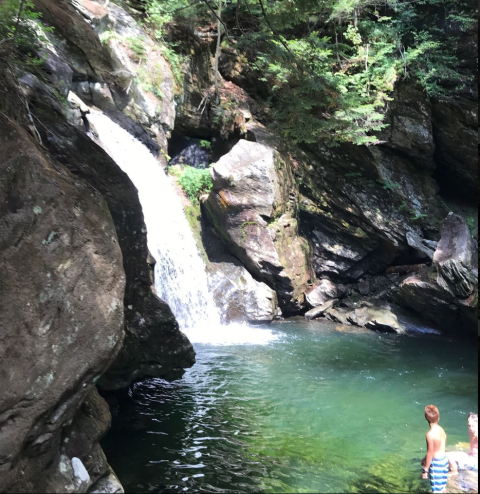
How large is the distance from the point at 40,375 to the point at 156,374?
3.13 m

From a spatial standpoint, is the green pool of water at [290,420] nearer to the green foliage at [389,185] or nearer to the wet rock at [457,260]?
the wet rock at [457,260]

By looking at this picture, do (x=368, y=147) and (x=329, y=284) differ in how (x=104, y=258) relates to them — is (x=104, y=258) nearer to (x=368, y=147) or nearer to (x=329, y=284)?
(x=329, y=284)

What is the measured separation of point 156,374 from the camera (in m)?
6.10

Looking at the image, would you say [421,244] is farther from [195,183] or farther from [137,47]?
[137,47]

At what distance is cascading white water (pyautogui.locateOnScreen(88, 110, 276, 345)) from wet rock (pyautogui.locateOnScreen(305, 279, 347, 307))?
3221 mm

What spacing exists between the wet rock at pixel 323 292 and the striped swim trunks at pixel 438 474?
10.3m

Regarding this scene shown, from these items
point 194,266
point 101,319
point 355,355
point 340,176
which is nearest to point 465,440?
point 355,355

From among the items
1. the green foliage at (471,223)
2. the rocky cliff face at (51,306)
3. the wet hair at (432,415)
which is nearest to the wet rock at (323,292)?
the green foliage at (471,223)

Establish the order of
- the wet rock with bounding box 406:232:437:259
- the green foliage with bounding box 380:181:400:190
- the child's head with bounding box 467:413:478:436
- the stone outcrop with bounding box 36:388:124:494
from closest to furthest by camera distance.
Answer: the stone outcrop with bounding box 36:388:124:494, the child's head with bounding box 467:413:478:436, the wet rock with bounding box 406:232:437:259, the green foliage with bounding box 380:181:400:190

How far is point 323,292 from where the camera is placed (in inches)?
→ 592

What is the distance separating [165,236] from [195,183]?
3.92m

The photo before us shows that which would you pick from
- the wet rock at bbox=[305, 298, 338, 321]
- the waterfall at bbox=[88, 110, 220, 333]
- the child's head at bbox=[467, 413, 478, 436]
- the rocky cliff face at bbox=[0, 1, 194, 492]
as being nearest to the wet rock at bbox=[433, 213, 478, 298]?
the wet rock at bbox=[305, 298, 338, 321]

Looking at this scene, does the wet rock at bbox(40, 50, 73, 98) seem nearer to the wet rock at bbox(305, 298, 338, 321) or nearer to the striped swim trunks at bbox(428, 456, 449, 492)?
the striped swim trunks at bbox(428, 456, 449, 492)

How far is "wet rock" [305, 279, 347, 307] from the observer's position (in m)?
14.8
